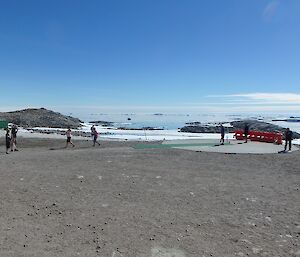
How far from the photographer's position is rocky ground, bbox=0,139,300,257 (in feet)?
24.9

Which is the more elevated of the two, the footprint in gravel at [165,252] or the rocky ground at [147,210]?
the rocky ground at [147,210]

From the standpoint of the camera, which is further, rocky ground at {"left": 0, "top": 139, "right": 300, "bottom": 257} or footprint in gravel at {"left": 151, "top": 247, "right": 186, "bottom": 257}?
rocky ground at {"left": 0, "top": 139, "right": 300, "bottom": 257}

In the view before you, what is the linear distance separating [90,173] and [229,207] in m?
6.05

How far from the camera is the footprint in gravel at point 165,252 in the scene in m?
7.20

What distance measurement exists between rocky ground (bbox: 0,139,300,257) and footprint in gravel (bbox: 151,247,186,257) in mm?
20

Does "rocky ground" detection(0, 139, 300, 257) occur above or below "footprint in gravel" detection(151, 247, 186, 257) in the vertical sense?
above

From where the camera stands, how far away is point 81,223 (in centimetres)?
879

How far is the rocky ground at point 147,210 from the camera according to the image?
24.9 ft

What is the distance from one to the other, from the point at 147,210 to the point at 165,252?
264 cm

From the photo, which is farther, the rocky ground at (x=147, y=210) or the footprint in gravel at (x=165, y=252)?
the rocky ground at (x=147, y=210)

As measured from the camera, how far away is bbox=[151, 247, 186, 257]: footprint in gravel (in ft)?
23.6

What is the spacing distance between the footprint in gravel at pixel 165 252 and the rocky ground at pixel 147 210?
0.02m

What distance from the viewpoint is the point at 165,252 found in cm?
734

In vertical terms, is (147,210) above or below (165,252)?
above
